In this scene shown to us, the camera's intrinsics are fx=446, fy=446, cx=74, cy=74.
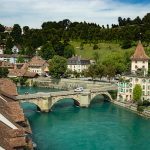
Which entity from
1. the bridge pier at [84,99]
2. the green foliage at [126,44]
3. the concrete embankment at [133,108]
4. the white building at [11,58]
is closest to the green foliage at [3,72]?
the white building at [11,58]

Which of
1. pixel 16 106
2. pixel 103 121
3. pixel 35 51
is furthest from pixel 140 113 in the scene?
pixel 35 51

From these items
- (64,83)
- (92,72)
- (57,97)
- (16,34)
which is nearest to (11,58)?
(16,34)

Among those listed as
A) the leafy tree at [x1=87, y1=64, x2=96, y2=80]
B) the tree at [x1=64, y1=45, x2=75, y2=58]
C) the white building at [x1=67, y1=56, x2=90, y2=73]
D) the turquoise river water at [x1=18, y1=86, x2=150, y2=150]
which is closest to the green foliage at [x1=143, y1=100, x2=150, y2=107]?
the turquoise river water at [x1=18, y1=86, x2=150, y2=150]

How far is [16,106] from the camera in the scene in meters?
31.5

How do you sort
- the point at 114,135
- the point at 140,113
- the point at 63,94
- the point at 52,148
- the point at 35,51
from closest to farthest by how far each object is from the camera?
the point at 52,148 < the point at 114,135 < the point at 140,113 < the point at 63,94 < the point at 35,51

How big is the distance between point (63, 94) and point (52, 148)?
24.3 meters

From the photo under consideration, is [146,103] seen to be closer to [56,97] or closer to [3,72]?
[56,97]

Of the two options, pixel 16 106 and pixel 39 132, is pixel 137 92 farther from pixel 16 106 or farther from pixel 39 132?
pixel 16 106

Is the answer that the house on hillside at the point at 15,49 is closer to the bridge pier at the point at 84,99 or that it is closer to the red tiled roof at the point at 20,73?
the red tiled roof at the point at 20,73

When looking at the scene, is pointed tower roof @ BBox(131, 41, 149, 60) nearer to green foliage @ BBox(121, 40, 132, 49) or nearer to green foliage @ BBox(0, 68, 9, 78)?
green foliage @ BBox(0, 68, 9, 78)

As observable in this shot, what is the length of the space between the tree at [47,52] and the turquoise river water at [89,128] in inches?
1940

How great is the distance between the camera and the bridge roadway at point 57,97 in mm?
61081

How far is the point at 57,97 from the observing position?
211 feet

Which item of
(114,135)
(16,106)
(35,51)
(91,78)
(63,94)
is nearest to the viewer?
(16,106)
